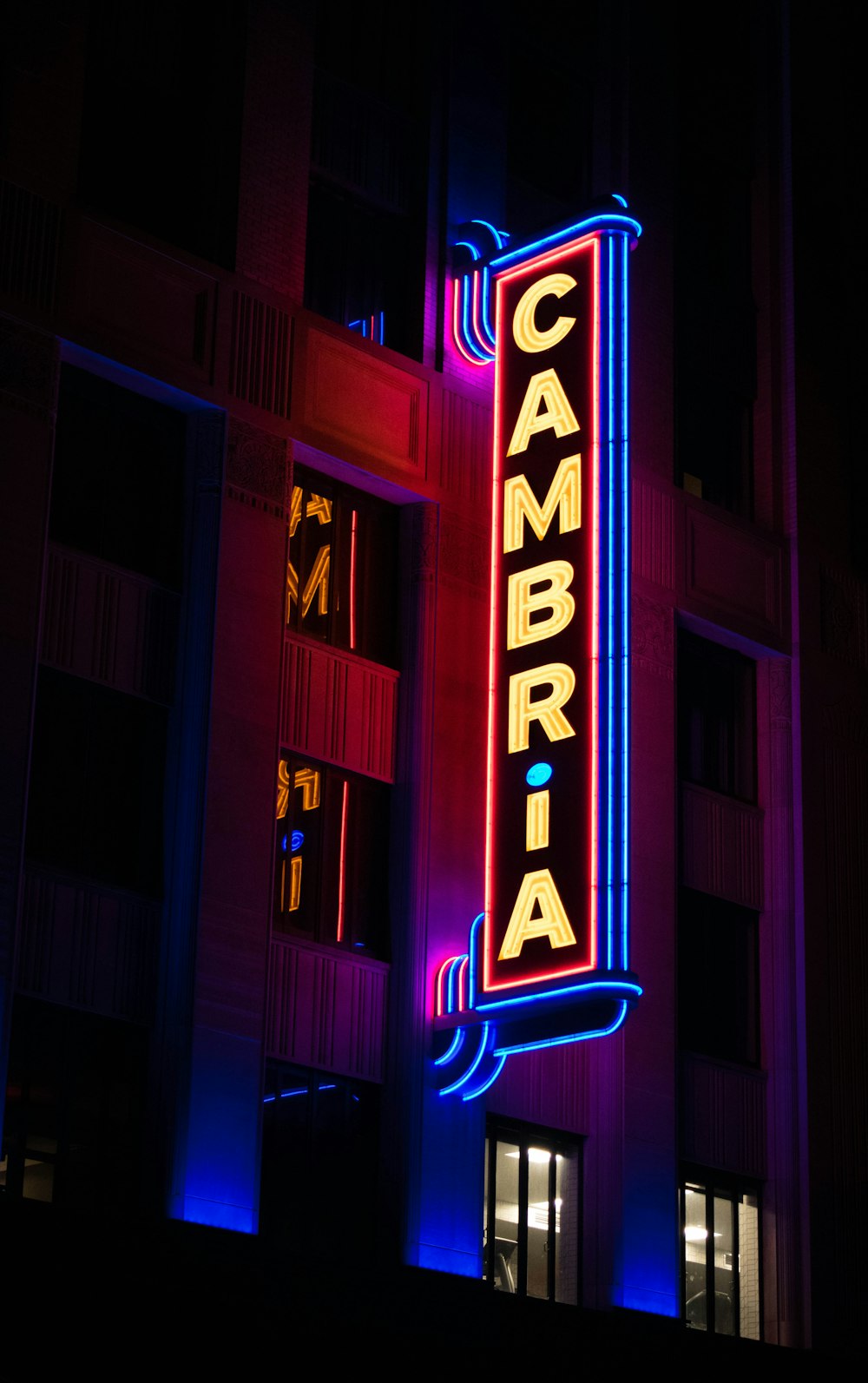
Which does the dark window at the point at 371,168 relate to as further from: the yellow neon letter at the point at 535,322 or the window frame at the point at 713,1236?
the window frame at the point at 713,1236

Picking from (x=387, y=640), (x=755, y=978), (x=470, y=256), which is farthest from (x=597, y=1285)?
(x=470, y=256)

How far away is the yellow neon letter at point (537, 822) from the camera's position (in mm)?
25625

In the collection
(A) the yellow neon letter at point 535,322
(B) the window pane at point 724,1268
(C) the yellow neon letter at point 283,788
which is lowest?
(B) the window pane at point 724,1268

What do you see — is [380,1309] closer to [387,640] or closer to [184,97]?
[387,640]

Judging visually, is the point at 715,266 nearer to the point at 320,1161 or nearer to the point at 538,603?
the point at 538,603

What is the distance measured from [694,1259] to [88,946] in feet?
34.7

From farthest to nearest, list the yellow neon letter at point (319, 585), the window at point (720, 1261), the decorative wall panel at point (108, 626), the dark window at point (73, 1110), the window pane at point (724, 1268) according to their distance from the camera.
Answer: the window pane at point (724, 1268) → the window at point (720, 1261) → the yellow neon letter at point (319, 585) → the decorative wall panel at point (108, 626) → the dark window at point (73, 1110)

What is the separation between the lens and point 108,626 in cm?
2489

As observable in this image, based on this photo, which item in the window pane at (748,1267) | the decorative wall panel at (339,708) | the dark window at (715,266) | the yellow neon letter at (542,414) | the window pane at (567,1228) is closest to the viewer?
the decorative wall panel at (339,708)

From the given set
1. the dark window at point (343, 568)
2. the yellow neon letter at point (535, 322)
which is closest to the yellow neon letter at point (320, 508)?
the dark window at point (343, 568)

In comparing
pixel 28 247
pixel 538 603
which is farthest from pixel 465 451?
pixel 28 247

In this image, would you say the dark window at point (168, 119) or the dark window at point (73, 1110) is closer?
the dark window at point (73, 1110)

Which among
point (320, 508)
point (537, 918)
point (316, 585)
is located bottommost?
point (537, 918)

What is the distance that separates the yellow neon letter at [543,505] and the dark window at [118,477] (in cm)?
415
